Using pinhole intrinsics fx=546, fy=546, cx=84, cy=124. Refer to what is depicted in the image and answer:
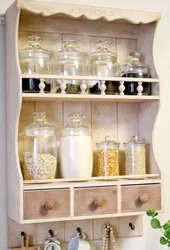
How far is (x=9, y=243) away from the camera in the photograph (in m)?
2.31

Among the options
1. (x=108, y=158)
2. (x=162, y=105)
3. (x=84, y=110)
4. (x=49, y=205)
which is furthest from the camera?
(x=162, y=105)

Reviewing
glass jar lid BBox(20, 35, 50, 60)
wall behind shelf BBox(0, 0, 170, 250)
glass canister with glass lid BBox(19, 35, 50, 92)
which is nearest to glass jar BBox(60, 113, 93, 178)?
glass canister with glass lid BBox(19, 35, 50, 92)

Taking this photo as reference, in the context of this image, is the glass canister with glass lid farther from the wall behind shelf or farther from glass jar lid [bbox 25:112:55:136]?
the wall behind shelf

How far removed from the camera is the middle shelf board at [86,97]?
2.18 m

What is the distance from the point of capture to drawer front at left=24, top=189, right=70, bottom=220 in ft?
6.98

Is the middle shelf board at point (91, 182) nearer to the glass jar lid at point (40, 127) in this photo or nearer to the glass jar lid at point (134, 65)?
the glass jar lid at point (40, 127)

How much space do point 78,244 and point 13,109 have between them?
2.13 feet

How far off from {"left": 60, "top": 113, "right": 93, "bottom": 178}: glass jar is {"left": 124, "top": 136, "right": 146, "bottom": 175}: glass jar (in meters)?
0.18

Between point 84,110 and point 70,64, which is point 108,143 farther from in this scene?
point 70,64

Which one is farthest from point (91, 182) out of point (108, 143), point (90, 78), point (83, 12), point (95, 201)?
point (83, 12)

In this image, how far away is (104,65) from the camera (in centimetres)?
235

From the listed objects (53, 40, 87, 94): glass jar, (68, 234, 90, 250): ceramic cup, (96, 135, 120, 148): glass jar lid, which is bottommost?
(68, 234, 90, 250): ceramic cup

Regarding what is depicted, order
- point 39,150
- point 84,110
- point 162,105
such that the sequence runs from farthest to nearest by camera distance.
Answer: point 162,105 < point 84,110 < point 39,150

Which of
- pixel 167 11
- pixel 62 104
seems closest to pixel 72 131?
pixel 62 104
